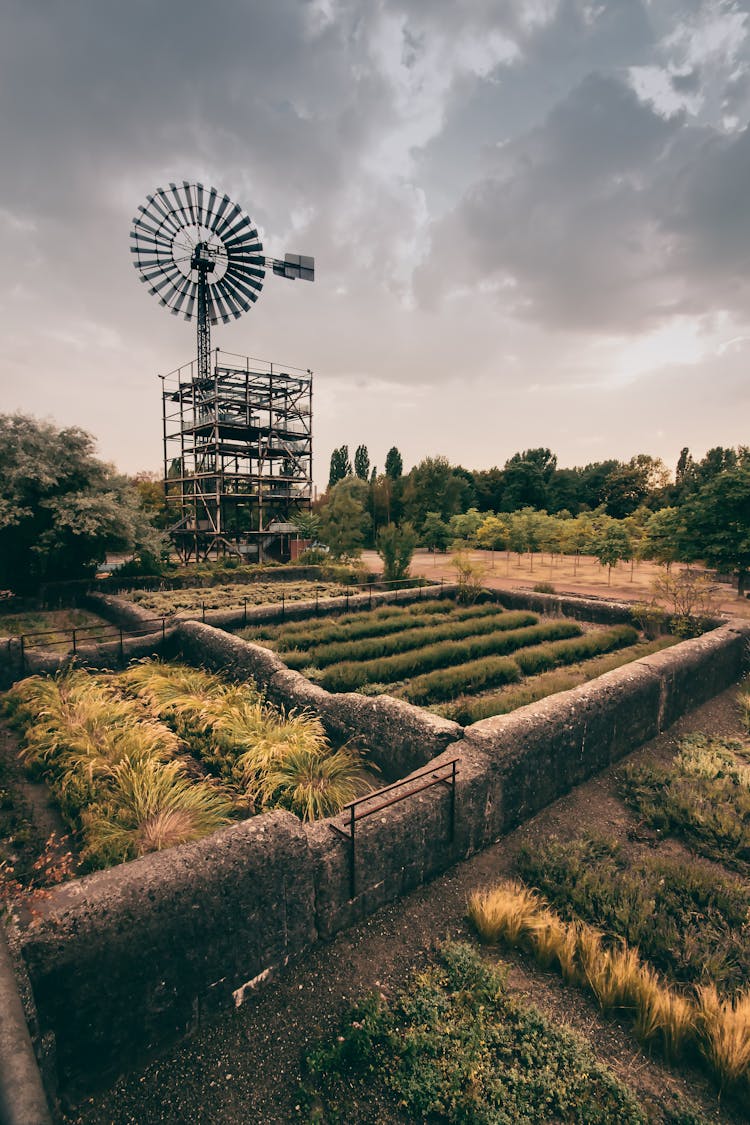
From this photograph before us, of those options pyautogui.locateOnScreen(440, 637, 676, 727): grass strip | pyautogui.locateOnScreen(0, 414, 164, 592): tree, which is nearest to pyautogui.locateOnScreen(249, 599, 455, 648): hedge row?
pyautogui.locateOnScreen(440, 637, 676, 727): grass strip

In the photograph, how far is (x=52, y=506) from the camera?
63.3ft

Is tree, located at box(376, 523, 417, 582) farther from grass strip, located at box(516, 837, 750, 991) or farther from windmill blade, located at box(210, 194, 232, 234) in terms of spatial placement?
windmill blade, located at box(210, 194, 232, 234)

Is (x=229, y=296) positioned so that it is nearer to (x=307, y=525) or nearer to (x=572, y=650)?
(x=307, y=525)

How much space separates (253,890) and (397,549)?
21179mm

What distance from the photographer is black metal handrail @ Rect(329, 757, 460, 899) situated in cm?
520

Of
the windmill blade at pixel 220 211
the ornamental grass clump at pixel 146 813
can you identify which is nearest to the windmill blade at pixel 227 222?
the windmill blade at pixel 220 211

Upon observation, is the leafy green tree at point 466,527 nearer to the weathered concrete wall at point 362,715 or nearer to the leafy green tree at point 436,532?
the leafy green tree at point 436,532

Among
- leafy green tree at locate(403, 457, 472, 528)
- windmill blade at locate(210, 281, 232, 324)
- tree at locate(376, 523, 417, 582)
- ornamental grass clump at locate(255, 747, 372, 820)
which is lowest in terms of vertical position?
ornamental grass clump at locate(255, 747, 372, 820)

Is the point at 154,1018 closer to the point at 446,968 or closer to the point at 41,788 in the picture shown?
the point at 446,968

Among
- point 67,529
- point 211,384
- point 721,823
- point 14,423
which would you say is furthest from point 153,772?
point 211,384

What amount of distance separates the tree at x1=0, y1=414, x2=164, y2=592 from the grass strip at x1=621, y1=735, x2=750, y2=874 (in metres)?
20.0

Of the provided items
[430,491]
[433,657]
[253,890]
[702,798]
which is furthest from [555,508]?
[253,890]

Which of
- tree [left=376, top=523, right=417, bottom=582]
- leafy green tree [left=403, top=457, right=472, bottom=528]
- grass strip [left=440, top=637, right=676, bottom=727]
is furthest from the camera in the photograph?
leafy green tree [left=403, top=457, right=472, bottom=528]

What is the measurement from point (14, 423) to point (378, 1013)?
76.4 feet
